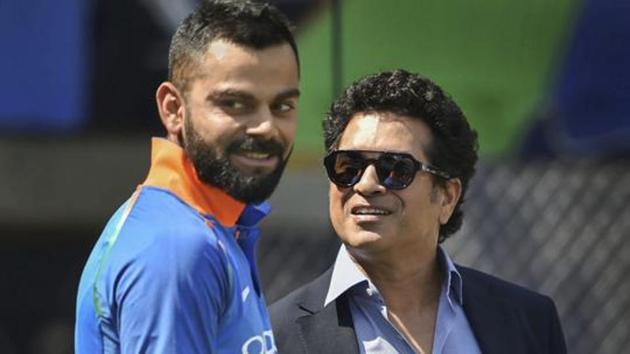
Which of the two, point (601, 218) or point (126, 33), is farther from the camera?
point (126, 33)

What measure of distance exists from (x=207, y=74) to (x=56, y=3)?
383 centimetres

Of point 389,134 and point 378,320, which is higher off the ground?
point 389,134

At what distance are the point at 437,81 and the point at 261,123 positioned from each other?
2521 millimetres

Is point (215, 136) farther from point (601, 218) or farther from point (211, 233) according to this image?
point (601, 218)

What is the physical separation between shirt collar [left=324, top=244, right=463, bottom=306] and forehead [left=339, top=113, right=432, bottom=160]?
248 mm

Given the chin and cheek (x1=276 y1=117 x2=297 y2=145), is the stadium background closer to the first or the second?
the chin

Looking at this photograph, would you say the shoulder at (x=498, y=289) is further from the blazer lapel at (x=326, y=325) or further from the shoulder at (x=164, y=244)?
the shoulder at (x=164, y=244)

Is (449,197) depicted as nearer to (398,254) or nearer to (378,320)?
(398,254)

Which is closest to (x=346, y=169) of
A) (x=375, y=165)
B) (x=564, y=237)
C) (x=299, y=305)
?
(x=375, y=165)

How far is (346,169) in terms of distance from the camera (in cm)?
317

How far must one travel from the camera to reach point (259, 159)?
2838 millimetres

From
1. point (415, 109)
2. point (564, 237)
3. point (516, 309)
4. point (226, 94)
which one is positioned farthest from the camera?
point (564, 237)

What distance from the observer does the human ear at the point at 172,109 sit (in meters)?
2.86

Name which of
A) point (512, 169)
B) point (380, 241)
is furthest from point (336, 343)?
point (512, 169)
